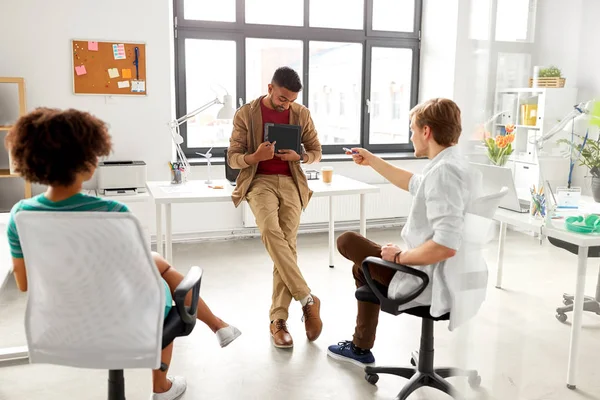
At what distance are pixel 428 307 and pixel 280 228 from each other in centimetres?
105

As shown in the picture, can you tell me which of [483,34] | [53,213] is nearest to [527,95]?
[483,34]

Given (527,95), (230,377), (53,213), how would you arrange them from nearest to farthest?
(527,95), (53,213), (230,377)

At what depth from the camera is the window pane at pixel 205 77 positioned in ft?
16.0

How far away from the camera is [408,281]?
2.00 meters

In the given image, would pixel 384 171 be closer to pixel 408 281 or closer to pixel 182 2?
pixel 408 281

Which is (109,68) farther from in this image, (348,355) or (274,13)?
(348,355)

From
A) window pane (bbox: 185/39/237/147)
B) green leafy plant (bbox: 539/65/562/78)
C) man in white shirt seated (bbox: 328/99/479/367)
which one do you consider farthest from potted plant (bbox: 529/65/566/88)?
window pane (bbox: 185/39/237/147)

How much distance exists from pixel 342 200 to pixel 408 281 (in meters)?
3.08

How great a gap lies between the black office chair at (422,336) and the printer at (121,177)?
253 cm

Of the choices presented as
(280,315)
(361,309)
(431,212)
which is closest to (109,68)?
(280,315)

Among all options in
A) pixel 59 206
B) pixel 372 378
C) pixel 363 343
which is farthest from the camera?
pixel 363 343

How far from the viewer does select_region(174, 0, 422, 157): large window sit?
192 inches

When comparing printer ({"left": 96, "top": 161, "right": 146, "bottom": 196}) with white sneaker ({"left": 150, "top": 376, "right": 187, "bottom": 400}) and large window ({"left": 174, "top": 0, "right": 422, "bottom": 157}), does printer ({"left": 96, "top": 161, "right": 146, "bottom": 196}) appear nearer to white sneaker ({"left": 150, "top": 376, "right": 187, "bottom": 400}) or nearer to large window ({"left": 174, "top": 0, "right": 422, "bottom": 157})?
large window ({"left": 174, "top": 0, "right": 422, "bottom": 157})

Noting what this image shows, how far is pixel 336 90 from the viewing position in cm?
539
